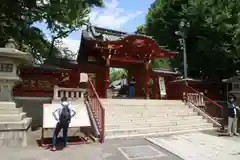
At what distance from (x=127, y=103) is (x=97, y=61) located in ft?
17.9

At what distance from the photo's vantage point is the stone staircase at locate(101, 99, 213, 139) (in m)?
9.05

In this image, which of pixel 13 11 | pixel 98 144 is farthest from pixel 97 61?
pixel 98 144

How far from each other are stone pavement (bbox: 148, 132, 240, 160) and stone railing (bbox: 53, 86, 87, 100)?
147 inches

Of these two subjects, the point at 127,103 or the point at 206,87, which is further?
the point at 206,87

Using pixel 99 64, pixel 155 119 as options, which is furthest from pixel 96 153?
pixel 99 64

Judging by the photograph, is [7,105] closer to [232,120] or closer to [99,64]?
[232,120]

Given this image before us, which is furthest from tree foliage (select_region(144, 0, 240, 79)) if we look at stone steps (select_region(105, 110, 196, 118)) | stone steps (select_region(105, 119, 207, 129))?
stone steps (select_region(105, 119, 207, 129))

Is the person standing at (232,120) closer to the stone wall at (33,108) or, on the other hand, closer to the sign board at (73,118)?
the sign board at (73,118)

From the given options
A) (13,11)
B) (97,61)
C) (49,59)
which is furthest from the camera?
(97,61)

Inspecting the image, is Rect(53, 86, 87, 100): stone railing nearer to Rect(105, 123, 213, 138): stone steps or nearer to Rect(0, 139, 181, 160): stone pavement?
Rect(105, 123, 213, 138): stone steps

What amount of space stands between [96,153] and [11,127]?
9.39 feet

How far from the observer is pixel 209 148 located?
7312 millimetres

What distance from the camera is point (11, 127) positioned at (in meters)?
7.12

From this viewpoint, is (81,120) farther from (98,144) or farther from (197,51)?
(197,51)
